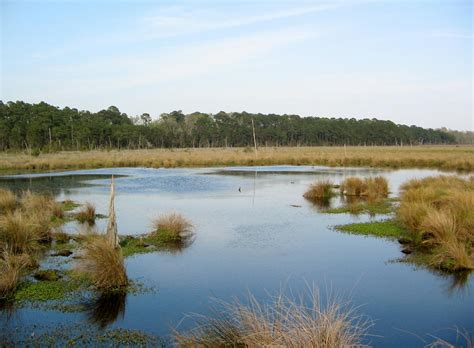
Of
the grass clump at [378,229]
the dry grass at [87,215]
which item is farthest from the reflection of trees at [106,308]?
the grass clump at [378,229]

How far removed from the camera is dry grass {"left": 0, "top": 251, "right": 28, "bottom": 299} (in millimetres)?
8742

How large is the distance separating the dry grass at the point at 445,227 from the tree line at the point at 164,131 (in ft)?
154

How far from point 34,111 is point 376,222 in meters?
67.9

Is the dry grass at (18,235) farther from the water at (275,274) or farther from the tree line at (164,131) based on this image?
the tree line at (164,131)

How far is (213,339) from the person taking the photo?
19.0 ft

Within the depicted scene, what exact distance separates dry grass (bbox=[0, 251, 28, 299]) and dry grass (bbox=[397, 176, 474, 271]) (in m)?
8.67

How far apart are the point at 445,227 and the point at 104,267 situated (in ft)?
26.1

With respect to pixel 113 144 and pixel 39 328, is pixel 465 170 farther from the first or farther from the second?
pixel 113 144

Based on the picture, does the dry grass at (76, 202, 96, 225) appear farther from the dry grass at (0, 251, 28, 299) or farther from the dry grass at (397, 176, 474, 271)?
the dry grass at (397, 176, 474, 271)

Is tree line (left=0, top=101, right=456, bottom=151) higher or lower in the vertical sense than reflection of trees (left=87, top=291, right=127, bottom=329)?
higher

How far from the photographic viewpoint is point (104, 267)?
366 inches

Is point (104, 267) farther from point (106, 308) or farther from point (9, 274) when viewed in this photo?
point (9, 274)

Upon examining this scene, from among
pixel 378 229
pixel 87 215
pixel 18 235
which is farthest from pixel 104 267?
pixel 378 229

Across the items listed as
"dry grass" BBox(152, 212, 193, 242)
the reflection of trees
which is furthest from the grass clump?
the reflection of trees
